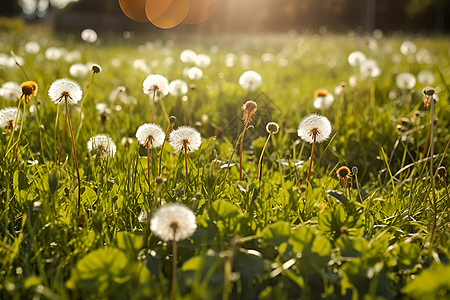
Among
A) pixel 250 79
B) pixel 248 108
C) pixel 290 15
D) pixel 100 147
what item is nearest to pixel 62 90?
pixel 100 147

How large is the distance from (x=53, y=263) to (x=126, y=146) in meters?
0.87

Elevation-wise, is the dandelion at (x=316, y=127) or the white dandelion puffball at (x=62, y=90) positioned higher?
the white dandelion puffball at (x=62, y=90)

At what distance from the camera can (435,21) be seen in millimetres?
32312

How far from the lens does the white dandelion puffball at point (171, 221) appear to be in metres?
1.01

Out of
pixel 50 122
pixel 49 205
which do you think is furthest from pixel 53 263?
pixel 50 122

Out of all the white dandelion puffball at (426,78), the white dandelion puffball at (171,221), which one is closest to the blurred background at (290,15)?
the white dandelion puffball at (426,78)

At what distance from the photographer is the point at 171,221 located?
3.29 feet

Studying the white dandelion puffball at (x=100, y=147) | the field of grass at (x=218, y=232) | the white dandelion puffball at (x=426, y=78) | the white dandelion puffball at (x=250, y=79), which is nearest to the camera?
the field of grass at (x=218, y=232)

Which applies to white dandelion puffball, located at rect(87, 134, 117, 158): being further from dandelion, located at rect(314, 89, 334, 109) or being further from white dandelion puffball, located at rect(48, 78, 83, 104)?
dandelion, located at rect(314, 89, 334, 109)

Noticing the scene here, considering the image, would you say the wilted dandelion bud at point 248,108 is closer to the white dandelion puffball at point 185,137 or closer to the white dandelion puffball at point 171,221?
the white dandelion puffball at point 185,137

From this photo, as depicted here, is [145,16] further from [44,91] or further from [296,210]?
[296,210]

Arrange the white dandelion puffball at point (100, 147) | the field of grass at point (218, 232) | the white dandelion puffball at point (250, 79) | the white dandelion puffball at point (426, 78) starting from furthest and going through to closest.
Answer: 1. the white dandelion puffball at point (426, 78)
2. the white dandelion puffball at point (250, 79)
3. the white dandelion puffball at point (100, 147)
4. the field of grass at point (218, 232)

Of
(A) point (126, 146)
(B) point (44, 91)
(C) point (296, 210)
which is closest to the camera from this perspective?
(C) point (296, 210)

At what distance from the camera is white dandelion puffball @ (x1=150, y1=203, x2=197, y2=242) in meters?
1.01
